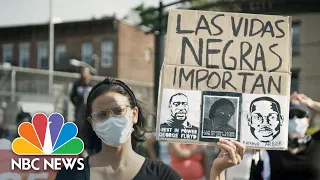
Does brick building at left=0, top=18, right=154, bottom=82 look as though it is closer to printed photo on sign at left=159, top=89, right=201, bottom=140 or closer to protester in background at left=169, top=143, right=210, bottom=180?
protester in background at left=169, top=143, right=210, bottom=180

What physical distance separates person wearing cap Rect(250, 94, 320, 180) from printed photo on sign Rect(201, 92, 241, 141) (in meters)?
1.43

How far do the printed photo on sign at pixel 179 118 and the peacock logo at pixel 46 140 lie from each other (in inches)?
20.9

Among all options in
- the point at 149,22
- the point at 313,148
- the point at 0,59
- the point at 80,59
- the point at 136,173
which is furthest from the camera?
the point at 80,59

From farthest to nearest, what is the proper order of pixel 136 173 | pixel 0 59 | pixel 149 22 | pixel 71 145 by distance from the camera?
pixel 0 59 → pixel 149 22 → pixel 71 145 → pixel 136 173

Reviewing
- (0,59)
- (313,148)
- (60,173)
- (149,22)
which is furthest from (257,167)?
(0,59)

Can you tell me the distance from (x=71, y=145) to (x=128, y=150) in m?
0.43

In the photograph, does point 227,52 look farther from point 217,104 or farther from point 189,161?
point 189,161

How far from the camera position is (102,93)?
247 cm

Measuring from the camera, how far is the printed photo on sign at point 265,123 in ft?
8.09

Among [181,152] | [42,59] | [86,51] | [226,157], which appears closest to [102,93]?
[226,157]

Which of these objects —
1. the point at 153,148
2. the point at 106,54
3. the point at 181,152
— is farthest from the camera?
the point at 106,54

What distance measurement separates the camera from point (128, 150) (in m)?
2.47

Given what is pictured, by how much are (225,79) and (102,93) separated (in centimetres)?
55

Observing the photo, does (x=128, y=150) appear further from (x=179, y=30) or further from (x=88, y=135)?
(x=179, y=30)
